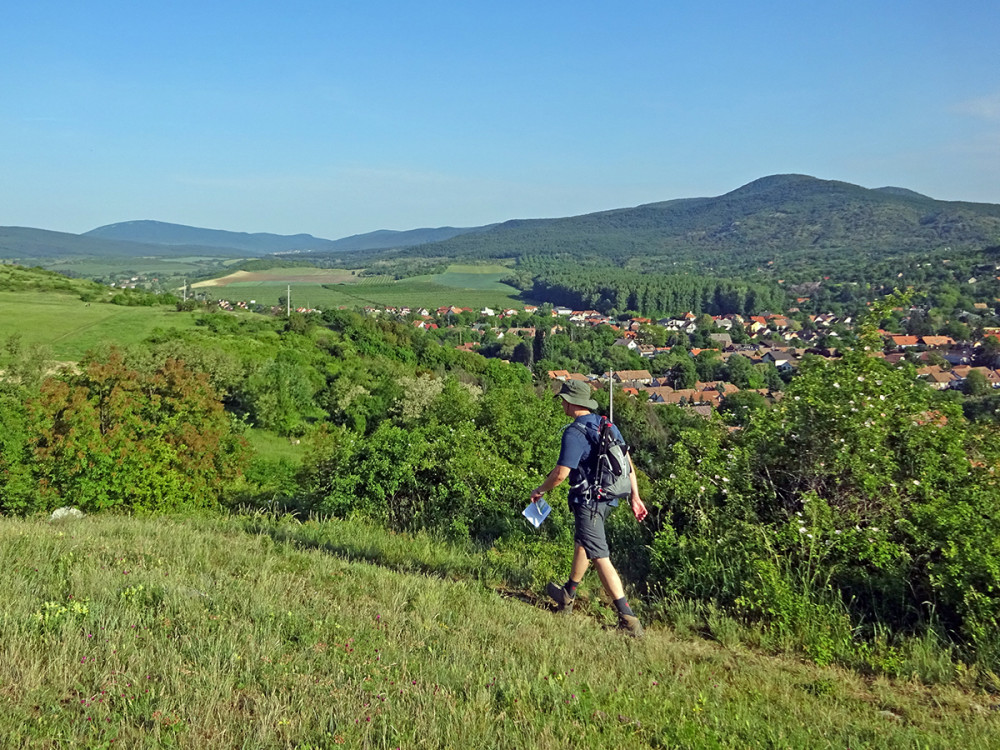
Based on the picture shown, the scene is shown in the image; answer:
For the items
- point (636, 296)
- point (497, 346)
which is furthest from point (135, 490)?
point (636, 296)

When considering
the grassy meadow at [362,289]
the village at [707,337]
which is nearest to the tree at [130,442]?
the village at [707,337]

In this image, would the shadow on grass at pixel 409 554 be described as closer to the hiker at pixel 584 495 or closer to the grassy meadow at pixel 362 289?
the hiker at pixel 584 495

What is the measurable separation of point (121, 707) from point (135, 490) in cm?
1179

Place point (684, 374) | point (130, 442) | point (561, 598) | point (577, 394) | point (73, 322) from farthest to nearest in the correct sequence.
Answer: point (684, 374) < point (73, 322) < point (130, 442) < point (561, 598) < point (577, 394)

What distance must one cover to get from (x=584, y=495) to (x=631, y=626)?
85cm

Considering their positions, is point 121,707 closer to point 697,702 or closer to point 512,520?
point 697,702

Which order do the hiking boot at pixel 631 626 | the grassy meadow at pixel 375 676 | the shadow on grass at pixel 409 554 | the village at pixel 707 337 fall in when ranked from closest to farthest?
1. the grassy meadow at pixel 375 676
2. the hiking boot at pixel 631 626
3. the shadow on grass at pixel 409 554
4. the village at pixel 707 337

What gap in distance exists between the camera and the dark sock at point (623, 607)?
14.7 ft

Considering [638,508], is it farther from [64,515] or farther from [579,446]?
[64,515]

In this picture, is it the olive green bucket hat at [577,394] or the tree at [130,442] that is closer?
the olive green bucket hat at [577,394]

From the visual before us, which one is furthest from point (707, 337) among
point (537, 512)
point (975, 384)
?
point (537, 512)

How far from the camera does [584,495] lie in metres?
4.57

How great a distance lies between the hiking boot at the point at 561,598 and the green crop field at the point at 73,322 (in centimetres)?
4420

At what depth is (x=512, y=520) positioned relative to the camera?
6836 mm
